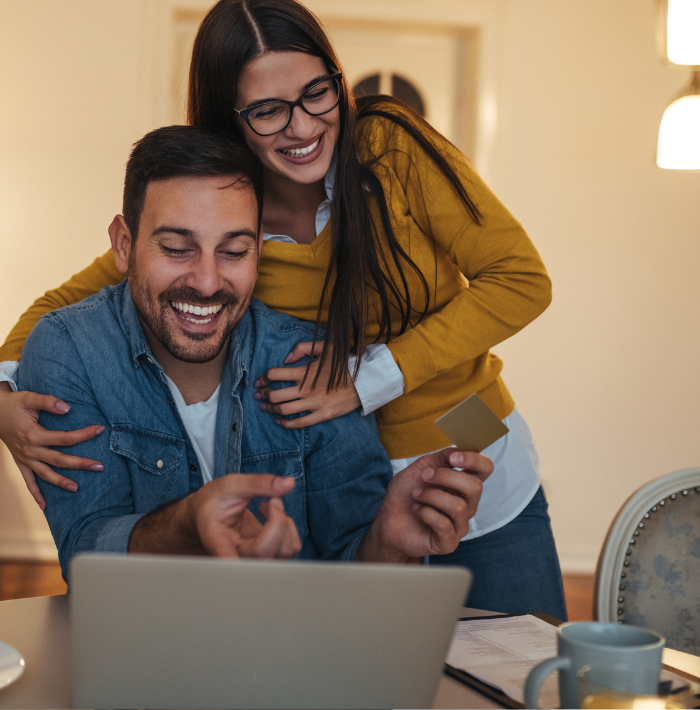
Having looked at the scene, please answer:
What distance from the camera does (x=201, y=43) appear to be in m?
1.45

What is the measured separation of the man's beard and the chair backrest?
2.44ft

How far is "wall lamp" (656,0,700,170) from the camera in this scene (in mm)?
1575

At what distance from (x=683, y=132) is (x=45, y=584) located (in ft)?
9.33

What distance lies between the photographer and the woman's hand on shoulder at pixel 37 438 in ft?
4.01

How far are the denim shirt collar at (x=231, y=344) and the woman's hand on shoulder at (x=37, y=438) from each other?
17cm

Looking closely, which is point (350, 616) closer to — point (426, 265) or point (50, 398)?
point (50, 398)

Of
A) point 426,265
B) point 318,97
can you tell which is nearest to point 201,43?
point 318,97

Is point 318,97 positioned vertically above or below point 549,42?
below

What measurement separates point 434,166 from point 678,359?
250 centimetres

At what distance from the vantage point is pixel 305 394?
1.40 m

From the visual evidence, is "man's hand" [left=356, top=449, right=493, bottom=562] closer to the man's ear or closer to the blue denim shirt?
the blue denim shirt

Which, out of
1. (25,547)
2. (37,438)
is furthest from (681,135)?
(25,547)

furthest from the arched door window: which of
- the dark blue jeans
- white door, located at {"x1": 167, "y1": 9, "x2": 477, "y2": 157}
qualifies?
the dark blue jeans

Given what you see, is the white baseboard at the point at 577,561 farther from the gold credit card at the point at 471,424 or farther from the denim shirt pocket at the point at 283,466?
the gold credit card at the point at 471,424
